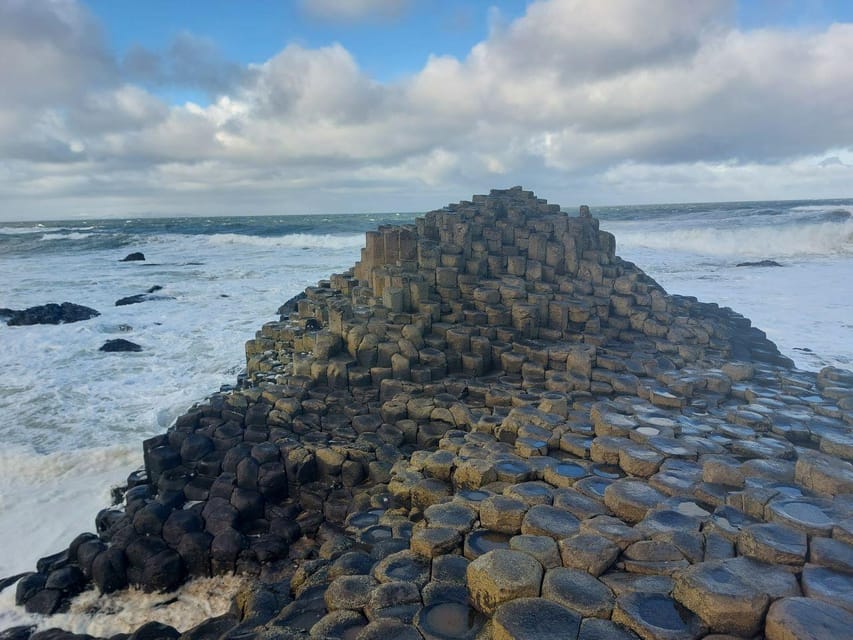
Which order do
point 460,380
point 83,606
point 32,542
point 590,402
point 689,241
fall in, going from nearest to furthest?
point 83,606 < point 32,542 < point 590,402 < point 460,380 < point 689,241

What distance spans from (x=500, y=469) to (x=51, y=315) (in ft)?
56.3

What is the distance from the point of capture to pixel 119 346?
13.5 m

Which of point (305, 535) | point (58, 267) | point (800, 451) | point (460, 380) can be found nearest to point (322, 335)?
point (460, 380)

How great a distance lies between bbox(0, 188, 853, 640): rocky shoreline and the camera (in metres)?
3.37

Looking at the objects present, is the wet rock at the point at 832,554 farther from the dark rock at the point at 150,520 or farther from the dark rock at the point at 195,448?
the dark rock at the point at 195,448

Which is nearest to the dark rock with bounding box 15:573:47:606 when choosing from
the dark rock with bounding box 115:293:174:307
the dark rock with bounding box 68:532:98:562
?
the dark rock with bounding box 68:532:98:562

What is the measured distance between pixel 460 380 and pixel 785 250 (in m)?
32.3

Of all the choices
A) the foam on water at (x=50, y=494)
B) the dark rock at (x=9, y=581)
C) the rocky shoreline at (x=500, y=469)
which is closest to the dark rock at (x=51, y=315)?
the rocky shoreline at (x=500, y=469)

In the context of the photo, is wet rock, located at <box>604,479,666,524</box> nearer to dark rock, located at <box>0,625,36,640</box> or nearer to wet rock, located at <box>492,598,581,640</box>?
wet rock, located at <box>492,598,581,640</box>

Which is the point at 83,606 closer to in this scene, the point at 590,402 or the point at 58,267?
the point at 590,402

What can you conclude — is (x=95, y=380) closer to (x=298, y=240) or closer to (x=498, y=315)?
(x=498, y=315)

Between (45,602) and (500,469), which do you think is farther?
(500,469)

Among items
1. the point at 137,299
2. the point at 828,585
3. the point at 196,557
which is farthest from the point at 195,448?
the point at 137,299

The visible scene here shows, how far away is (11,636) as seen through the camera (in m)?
4.69
